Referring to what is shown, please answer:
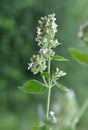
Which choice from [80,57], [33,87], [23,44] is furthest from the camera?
[23,44]

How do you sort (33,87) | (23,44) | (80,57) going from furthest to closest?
(23,44) < (33,87) < (80,57)

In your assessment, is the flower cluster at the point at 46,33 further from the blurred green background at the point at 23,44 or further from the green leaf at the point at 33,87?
the blurred green background at the point at 23,44

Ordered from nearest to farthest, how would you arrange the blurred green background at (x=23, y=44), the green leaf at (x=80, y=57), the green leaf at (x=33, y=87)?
the green leaf at (x=80, y=57)
the green leaf at (x=33, y=87)
the blurred green background at (x=23, y=44)

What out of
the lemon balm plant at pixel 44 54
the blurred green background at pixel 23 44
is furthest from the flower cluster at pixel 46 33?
the blurred green background at pixel 23 44

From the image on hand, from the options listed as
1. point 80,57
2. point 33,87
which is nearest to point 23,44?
point 33,87

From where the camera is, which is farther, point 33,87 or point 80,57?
point 33,87

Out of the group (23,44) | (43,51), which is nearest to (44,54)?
(43,51)

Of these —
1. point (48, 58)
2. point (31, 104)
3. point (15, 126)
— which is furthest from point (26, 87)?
point (31, 104)

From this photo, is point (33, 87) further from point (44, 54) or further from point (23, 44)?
point (23, 44)

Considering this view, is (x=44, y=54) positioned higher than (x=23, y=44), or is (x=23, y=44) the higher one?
(x=23, y=44)

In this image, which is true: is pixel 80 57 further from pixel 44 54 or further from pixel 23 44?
pixel 23 44
